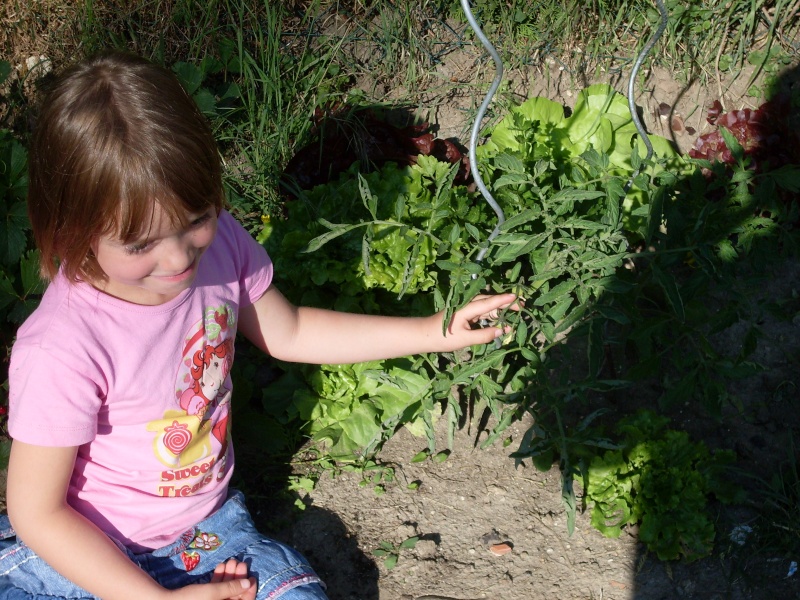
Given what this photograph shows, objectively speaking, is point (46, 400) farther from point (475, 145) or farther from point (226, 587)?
point (475, 145)

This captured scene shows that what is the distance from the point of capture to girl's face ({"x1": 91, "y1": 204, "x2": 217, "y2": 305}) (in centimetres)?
156

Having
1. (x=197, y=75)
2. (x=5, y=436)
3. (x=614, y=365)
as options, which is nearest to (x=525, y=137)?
(x=614, y=365)

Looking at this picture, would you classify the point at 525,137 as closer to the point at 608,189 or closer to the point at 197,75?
the point at 608,189

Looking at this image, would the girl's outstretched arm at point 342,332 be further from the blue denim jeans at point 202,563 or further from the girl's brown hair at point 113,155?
the girl's brown hair at point 113,155

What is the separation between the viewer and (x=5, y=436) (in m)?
2.68

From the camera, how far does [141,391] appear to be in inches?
73.2

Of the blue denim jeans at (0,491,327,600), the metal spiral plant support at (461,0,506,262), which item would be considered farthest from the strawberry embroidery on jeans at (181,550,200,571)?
the metal spiral plant support at (461,0,506,262)

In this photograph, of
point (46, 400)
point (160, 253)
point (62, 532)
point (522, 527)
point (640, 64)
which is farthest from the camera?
point (522, 527)

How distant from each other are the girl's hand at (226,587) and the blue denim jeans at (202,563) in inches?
1.3

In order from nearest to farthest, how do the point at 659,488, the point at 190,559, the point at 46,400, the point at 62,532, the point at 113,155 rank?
the point at 113,155
the point at 46,400
the point at 62,532
the point at 190,559
the point at 659,488

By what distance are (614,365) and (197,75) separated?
184 cm

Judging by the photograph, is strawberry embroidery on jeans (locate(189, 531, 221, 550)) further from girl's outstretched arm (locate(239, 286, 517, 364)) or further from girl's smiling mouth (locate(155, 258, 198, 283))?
girl's smiling mouth (locate(155, 258, 198, 283))

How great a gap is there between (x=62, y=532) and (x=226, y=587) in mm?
397

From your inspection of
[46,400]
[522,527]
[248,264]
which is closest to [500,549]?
[522,527]
